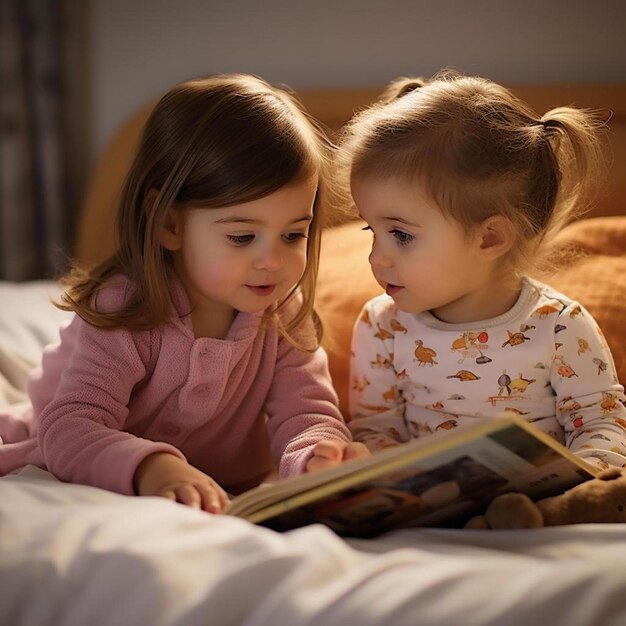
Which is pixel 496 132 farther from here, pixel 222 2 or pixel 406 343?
pixel 222 2

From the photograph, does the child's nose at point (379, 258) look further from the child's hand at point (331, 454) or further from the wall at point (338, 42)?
the wall at point (338, 42)

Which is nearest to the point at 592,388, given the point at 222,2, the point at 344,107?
the point at 344,107

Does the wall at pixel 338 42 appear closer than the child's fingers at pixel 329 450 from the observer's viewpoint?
No

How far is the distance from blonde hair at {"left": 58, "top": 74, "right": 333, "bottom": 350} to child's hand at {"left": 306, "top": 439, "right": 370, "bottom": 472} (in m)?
0.26

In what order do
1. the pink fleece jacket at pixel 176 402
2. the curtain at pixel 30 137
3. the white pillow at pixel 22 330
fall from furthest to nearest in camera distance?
the curtain at pixel 30 137 → the white pillow at pixel 22 330 → the pink fleece jacket at pixel 176 402

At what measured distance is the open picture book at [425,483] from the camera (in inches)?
31.3

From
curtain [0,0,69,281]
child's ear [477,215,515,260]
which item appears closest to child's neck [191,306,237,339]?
child's ear [477,215,515,260]

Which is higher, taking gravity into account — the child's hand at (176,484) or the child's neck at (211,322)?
the child's neck at (211,322)

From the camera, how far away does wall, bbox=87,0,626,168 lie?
71.3 inches

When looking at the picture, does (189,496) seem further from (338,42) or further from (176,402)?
(338,42)

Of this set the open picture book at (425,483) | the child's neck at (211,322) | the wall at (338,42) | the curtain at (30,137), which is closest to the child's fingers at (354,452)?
the open picture book at (425,483)

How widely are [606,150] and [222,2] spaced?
1043 millimetres

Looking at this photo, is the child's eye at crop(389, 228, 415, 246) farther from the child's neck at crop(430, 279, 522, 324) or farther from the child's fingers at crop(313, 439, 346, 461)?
the child's fingers at crop(313, 439, 346, 461)

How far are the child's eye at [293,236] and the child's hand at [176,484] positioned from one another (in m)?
0.31
